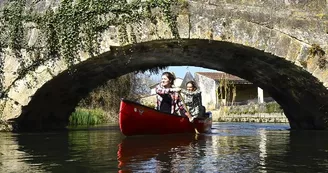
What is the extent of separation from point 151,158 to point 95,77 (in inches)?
258

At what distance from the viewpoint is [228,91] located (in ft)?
123

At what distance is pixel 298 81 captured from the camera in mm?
10078

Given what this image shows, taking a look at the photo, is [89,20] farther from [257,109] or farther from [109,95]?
[257,109]

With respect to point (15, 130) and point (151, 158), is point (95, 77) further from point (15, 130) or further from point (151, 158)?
point (151, 158)

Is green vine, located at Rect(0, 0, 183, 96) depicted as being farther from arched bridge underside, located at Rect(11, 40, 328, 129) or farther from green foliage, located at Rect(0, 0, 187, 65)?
arched bridge underside, located at Rect(11, 40, 328, 129)

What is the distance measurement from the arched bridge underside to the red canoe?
4.12 ft

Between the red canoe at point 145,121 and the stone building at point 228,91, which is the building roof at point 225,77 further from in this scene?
the red canoe at point 145,121

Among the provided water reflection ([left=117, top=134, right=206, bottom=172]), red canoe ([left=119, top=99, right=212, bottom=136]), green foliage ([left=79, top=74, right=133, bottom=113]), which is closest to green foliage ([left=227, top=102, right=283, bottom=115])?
green foliage ([left=79, top=74, right=133, bottom=113])

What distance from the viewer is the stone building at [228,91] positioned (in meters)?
35.9

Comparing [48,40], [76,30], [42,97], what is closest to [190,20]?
[76,30]

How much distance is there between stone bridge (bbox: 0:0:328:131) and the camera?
28.7 feet

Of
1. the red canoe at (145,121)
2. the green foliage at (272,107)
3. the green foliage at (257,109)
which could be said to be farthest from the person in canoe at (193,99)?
the green foliage at (272,107)

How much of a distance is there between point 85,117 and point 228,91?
19898 mm

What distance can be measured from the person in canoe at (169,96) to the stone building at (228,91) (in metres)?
23.3
